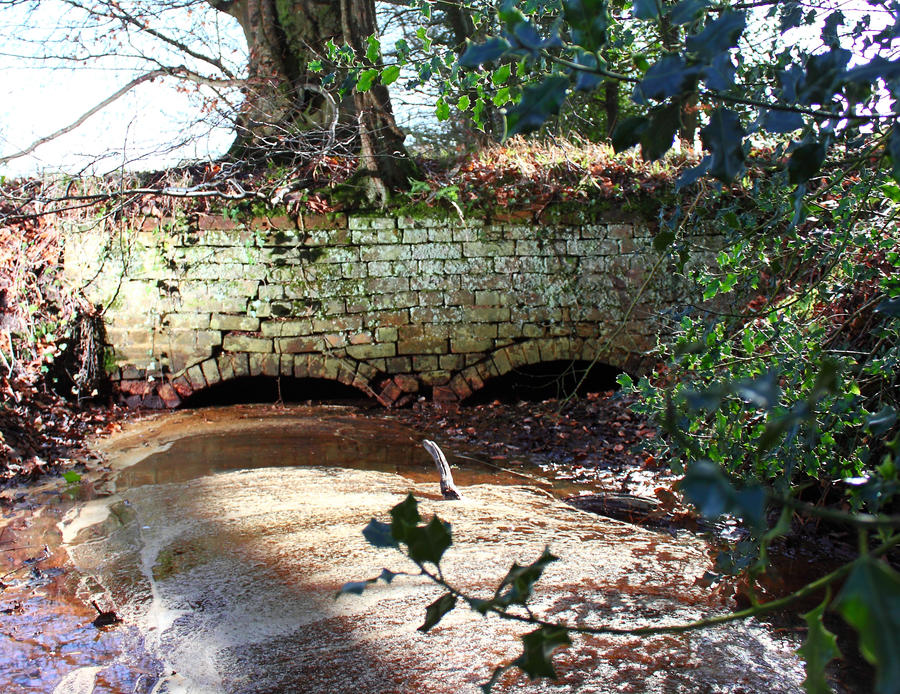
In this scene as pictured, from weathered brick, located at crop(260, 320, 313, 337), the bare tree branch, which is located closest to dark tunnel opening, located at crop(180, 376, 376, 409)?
weathered brick, located at crop(260, 320, 313, 337)

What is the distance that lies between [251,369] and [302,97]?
124 inches

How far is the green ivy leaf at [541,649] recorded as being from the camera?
0.83 m

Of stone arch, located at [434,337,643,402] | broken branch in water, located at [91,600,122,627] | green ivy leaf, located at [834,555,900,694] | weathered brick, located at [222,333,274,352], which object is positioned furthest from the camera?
stone arch, located at [434,337,643,402]

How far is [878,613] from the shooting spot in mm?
456

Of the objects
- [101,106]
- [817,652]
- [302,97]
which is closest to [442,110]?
[817,652]

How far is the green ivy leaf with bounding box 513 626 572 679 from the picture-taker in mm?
828

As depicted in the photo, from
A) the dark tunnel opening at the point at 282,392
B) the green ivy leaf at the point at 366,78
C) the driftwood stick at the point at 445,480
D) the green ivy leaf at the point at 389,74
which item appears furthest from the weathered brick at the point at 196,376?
the green ivy leaf at the point at 389,74

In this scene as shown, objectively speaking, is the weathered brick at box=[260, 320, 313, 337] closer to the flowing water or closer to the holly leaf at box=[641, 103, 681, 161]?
the flowing water

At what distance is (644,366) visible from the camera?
6.68m

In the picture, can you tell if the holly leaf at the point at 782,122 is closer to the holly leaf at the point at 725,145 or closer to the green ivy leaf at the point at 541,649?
the holly leaf at the point at 725,145

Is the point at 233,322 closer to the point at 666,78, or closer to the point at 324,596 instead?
the point at 324,596

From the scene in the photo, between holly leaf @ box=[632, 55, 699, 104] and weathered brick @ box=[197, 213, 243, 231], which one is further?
weathered brick @ box=[197, 213, 243, 231]

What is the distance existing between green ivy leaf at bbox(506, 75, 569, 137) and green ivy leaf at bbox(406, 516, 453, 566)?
456 mm

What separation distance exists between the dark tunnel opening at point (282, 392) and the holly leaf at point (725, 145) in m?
6.14
